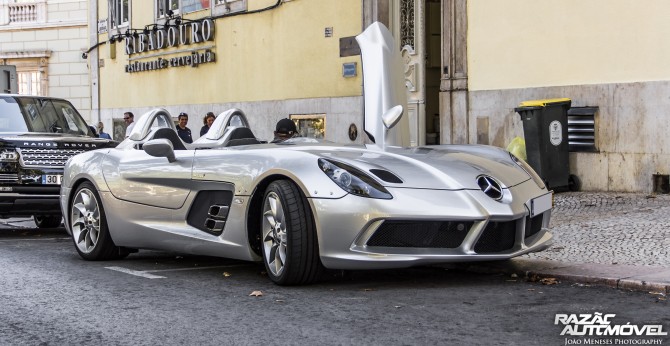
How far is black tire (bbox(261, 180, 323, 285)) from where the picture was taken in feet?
23.0

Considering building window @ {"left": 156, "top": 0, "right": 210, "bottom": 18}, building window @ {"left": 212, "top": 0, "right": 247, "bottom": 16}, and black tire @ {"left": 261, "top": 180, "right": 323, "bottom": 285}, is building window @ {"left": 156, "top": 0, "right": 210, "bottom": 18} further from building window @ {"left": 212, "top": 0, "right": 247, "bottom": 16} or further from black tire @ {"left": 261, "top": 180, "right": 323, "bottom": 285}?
black tire @ {"left": 261, "top": 180, "right": 323, "bottom": 285}

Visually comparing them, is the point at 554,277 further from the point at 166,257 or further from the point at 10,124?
the point at 10,124

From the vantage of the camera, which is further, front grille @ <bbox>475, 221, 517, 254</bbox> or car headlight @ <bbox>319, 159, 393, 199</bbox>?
front grille @ <bbox>475, 221, 517, 254</bbox>

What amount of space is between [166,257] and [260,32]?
13333 mm

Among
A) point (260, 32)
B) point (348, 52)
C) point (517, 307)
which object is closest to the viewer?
point (517, 307)

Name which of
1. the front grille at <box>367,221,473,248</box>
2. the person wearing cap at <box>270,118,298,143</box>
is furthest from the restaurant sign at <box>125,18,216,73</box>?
the front grille at <box>367,221,473,248</box>

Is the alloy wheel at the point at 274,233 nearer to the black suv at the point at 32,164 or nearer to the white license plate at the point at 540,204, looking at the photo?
the white license plate at the point at 540,204

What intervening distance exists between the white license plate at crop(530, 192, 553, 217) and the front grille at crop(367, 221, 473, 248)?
629 millimetres

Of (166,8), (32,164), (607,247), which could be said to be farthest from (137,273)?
(166,8)

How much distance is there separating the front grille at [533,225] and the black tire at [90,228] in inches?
136

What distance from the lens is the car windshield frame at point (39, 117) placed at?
13.4 meters

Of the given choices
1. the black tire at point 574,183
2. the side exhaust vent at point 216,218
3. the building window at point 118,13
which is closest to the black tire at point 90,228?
the side exhaust vent at point 216,218

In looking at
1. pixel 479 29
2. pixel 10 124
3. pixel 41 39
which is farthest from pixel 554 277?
pixel 41 39

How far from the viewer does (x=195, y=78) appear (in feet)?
83.6
